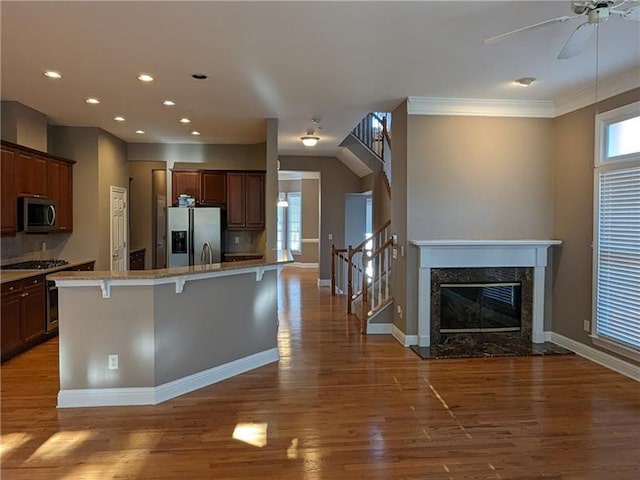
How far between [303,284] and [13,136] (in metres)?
6.70

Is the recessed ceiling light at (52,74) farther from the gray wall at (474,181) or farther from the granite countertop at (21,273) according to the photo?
the gray wall at (474,181)

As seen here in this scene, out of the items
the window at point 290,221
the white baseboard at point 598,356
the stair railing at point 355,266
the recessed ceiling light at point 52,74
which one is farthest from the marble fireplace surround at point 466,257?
the window at point 290,221

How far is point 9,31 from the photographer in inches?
131

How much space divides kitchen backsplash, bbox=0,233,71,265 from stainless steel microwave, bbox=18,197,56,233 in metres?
0.31

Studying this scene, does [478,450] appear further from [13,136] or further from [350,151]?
[350,151]

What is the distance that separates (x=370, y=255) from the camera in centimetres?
651

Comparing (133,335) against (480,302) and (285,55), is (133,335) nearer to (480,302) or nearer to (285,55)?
(285,55)

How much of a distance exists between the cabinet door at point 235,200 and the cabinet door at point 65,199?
2.45 metres

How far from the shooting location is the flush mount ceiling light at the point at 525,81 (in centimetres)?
444

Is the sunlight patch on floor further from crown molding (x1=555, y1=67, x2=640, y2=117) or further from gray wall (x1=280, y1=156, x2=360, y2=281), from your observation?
gray wall (x1=280, y1=156, x2=360, y2=281)

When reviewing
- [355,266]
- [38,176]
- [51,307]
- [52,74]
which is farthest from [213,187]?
[52,74]

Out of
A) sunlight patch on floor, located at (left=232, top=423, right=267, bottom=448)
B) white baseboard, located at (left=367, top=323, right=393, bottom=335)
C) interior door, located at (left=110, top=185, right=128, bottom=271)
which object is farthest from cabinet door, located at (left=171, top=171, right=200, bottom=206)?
sunlight patch on floor, located at (left=232, top=423, right=267, bottom=448)

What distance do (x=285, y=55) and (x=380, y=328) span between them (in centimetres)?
368

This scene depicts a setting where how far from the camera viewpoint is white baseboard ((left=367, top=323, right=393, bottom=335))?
5.89 m
